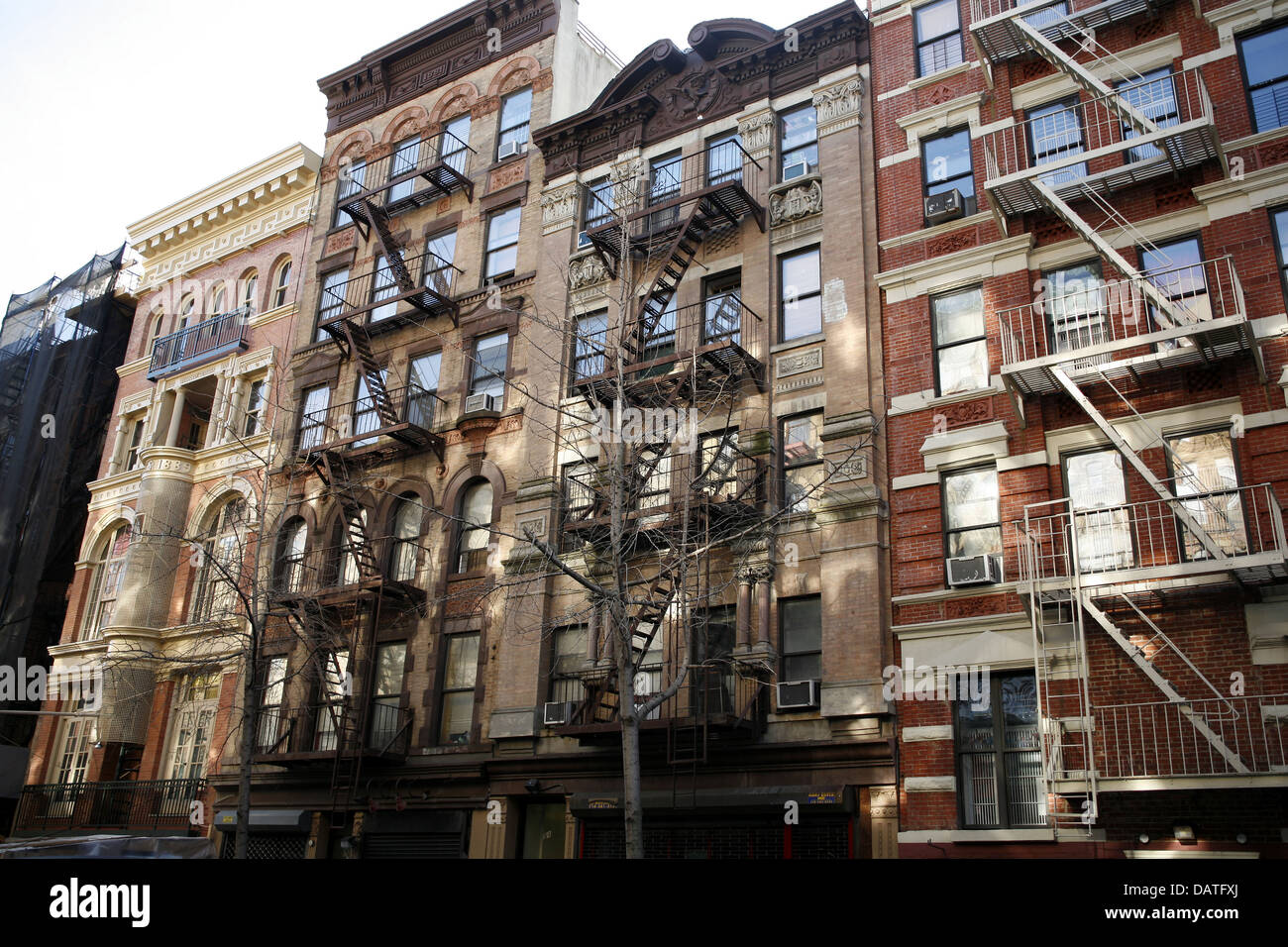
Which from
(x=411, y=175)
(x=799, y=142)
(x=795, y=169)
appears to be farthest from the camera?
(x=411, y=175)

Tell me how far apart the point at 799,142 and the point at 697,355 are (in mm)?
6099

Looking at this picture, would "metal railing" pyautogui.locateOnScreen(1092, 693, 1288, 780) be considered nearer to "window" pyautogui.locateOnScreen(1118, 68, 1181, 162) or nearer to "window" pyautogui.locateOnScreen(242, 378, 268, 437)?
"window" pyautogui.locateOnScreen(1118, 68, 1181, 162)

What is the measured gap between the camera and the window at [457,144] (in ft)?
99.2

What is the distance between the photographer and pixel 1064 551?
55.2 feet

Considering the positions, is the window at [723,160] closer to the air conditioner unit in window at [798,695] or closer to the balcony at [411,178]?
the balcony at [411,178]

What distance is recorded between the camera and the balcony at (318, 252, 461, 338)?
27.9m

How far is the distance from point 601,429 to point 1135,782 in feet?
41.2

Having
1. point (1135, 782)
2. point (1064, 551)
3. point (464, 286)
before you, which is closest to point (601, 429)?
point (464, 286)

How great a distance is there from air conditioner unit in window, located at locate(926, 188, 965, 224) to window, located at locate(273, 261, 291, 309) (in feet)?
68.2

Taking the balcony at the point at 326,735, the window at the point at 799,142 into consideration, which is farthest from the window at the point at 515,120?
the balcony at the point at 326,735

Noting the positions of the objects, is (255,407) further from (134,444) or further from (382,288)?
(134,444)

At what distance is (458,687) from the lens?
24219mm

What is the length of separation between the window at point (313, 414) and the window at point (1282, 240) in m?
22.3

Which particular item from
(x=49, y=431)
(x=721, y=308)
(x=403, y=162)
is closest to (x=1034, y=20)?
(x=721, y=308)
